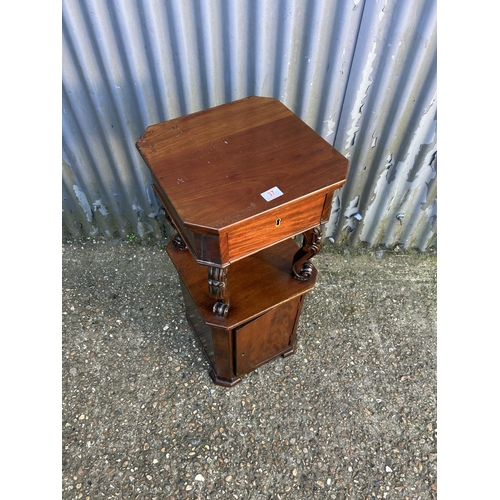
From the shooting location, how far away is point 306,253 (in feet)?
5.08

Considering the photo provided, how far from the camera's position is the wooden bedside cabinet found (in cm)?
116

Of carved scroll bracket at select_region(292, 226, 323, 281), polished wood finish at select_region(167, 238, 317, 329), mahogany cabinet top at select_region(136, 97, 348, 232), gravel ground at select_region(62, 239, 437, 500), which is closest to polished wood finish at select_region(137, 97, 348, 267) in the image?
mahogany cabinet top at select_region(136, 97, 348, 232)

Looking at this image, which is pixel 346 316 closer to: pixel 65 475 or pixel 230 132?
pixel 230 132

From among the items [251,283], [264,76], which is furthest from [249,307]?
[264,76]

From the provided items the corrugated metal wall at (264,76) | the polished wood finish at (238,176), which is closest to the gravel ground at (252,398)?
the corrugated metal wall at (264,76)

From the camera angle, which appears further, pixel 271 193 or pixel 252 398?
pixel 252 398

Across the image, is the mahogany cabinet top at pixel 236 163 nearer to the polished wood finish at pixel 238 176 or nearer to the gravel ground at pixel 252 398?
the polished wood finish at pixel 238 176

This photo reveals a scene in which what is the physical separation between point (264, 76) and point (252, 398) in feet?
5.19

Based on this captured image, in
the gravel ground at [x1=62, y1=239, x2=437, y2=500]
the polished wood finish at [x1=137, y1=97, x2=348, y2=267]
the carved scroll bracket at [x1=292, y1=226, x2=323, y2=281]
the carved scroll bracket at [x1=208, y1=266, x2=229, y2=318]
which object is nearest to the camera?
the polished wood finish at [x1=137, y1=97, x2=348, y2=267]

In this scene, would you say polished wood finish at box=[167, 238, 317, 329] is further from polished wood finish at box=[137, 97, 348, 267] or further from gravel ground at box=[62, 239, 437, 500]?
gravel ground at box=[62, 239, 437, 500]

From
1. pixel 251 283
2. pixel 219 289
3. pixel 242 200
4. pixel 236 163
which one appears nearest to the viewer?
pixel 242 200

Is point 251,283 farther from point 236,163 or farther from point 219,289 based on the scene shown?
point 236,163

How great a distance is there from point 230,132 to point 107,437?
1.54 meters

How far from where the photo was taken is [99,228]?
2578 mm
